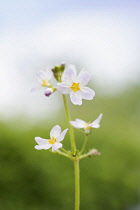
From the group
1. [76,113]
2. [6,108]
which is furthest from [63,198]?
[76,113]

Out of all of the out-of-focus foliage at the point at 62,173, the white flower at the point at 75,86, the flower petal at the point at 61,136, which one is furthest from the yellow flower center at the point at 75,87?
the out-of-focus foliage at the point at 62,173

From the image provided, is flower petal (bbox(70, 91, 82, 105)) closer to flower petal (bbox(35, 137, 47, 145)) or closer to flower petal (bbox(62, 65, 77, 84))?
flower petal (bbox(62, 65, 77, 84))

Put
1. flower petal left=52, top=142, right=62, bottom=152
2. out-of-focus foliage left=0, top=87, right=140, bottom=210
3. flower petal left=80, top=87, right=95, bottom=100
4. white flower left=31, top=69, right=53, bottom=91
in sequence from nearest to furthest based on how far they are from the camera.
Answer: flower petal left=52, top=142, right=62, bottom=152
flower petal left=80, top=87, right=95, bottom=100
white flower left=31, top=69, right=53, bottom=91
out-of-focus foliage left=0, top=87, right=140, bottom=210

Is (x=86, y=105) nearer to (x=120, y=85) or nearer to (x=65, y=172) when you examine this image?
(x=120, y=85)

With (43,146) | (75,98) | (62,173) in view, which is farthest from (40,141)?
(62,173)

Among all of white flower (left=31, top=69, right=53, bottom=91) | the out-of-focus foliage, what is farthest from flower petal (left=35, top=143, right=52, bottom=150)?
the out-of-focus foliage

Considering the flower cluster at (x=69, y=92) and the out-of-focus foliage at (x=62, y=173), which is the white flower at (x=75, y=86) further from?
the out-of-focus foliage at (x=62, y=173)

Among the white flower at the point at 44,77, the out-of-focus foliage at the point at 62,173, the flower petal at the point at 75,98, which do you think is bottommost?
the out-of-focus foliage at the point at 62,173
